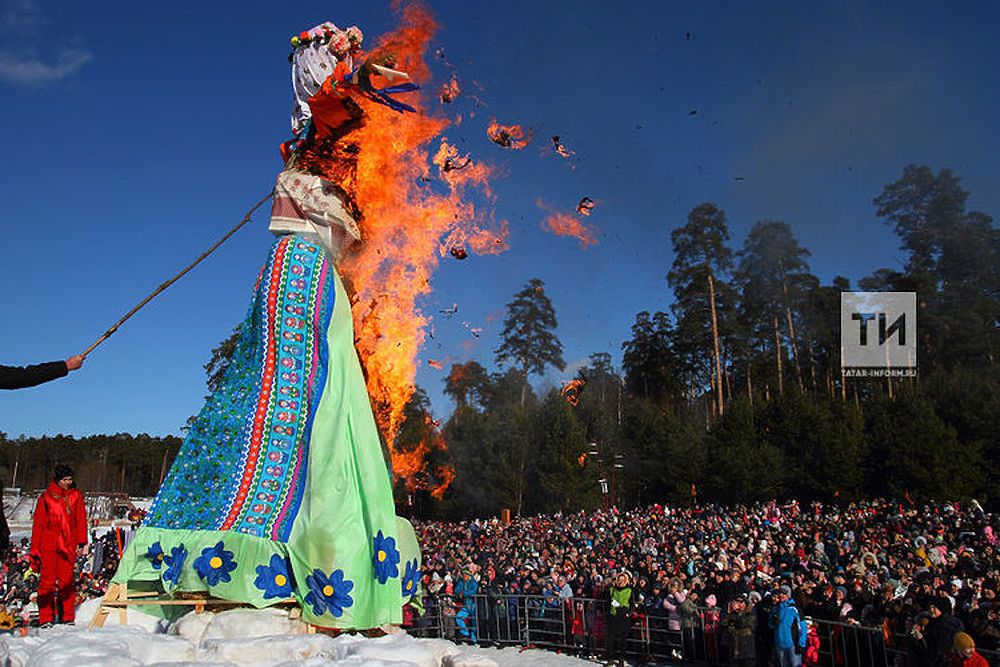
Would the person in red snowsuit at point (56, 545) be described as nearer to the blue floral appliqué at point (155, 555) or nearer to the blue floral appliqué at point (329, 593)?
the blue floral appliqué at point (155, 555)

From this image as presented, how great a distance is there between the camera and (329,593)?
7.39 metres

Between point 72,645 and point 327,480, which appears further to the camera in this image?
point 327,480

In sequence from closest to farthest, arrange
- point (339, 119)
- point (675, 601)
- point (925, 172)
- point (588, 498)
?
point (339, 119) → point (675, 601) → point (588, 498) → point (925, 172)

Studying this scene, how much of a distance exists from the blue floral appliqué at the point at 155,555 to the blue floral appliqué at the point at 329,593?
1.65 m

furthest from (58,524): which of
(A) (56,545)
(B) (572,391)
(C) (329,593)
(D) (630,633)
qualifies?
(B) (572,391)

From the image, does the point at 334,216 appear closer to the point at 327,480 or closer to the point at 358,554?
the point at 327,480

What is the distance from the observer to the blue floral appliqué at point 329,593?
737 cm

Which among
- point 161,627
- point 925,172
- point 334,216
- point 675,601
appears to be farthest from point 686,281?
point 161,627

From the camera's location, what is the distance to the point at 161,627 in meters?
7.39

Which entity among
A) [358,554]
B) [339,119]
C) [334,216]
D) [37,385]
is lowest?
[358,554]

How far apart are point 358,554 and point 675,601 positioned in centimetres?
837

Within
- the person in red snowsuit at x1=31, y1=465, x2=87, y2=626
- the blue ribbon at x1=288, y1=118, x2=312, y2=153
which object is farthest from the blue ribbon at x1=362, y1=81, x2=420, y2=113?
the person in red snowsuit at x1=31, y1=465, x2=87, y2=626

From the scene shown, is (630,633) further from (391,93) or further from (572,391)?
(572,391)

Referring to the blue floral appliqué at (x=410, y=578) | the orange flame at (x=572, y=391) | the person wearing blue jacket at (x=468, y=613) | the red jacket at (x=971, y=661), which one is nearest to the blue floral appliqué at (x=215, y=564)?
the blue floral appliqué at (x=410, y=578)
